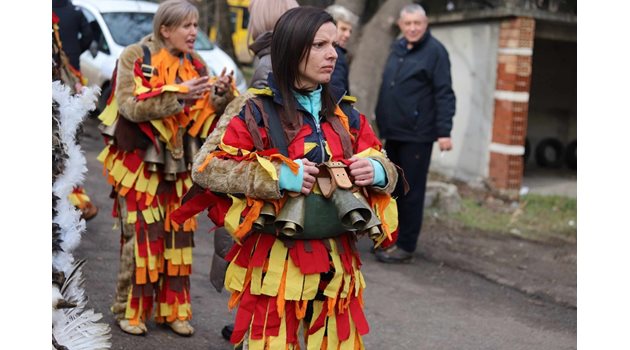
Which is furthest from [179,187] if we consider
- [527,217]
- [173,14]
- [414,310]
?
[527,217]

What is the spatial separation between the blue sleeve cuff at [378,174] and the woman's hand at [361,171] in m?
0.03

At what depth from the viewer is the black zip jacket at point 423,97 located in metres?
7.14

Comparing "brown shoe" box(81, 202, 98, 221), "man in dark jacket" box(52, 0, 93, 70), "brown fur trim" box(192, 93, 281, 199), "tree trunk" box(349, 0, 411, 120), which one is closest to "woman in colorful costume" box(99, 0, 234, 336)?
"brown fur trim" box(192, 93, 281, 199)

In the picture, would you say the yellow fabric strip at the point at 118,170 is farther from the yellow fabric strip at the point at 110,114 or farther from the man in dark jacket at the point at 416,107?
the man in dark jacket at the point at 416,107

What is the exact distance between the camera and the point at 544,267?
755 cm

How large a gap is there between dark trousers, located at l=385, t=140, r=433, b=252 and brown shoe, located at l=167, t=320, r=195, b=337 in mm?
2654

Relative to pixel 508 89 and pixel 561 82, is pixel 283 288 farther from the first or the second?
pixel 561 82

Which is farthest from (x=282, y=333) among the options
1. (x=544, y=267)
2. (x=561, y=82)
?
(x=561, y=82)

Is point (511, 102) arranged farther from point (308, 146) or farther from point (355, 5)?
point (308, 146)

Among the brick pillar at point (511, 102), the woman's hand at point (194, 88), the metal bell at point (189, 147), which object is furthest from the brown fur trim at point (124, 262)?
the brick pillar at point (511, 102)

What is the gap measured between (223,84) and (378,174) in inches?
64.9

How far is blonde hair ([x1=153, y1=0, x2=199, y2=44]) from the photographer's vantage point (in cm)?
463

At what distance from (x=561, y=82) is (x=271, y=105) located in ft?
39.9

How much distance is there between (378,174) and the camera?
3297mm
